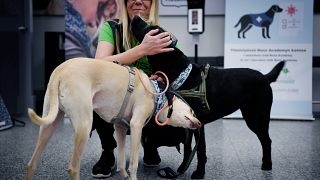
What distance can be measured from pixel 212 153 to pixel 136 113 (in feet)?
3.64

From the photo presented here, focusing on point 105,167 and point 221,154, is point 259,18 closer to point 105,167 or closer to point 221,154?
point 221,154

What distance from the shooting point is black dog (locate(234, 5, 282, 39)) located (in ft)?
12.9

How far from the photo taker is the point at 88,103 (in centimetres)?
136

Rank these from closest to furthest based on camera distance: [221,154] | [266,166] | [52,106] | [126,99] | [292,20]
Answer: [52,106], [126,99], [266,166], [221,154], [292,20]

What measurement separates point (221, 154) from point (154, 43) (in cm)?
111

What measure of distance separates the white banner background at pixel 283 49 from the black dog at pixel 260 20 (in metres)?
0.03

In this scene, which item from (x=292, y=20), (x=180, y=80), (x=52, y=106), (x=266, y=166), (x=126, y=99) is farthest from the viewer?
(x=292, y=20)

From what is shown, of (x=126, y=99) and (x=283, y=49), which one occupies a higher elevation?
(x=283, y=49)

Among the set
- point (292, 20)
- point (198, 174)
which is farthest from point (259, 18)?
point (198, 174)

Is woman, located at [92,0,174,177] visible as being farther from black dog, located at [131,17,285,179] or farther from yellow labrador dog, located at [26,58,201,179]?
yellow labrador dog, located at [26,58,201,179]

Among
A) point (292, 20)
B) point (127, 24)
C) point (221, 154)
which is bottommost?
point (221, 154)

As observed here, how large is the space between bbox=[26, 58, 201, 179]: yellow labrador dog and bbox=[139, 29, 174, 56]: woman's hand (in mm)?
147

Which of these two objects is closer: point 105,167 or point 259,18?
point 105,167

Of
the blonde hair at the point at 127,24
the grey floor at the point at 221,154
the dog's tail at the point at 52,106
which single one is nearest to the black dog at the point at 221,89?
the blonde hair at the point at 127,24
